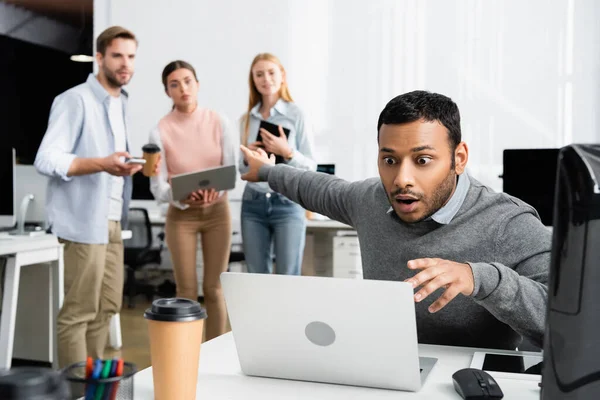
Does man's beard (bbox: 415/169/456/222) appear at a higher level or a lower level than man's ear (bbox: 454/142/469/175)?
lower

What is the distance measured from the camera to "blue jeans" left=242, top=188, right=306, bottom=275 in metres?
3.27

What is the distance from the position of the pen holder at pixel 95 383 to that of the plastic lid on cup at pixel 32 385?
0.11m

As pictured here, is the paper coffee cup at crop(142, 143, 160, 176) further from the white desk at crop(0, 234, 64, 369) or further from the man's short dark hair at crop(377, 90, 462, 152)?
the man's short dark hair at crop(377, 90, 462, 152)

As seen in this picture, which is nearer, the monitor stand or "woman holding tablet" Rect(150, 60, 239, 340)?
"woman holding tablet" Rect(150, 60, 239, 340)

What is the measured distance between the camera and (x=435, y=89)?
5.82 m

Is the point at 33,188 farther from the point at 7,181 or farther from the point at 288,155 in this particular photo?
the point at 288,155

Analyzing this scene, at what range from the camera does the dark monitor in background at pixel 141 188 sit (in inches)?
246

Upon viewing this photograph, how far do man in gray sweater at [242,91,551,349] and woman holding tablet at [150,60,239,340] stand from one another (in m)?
1.69

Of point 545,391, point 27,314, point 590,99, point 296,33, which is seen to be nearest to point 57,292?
point 27,314

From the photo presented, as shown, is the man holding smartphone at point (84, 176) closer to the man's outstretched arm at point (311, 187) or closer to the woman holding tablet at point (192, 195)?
the woman holding tablet at point (192, 195)

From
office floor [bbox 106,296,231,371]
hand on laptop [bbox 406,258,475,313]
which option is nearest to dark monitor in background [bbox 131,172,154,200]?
office floor [bbox 106,296,231,371]

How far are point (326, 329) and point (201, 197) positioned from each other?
219cm

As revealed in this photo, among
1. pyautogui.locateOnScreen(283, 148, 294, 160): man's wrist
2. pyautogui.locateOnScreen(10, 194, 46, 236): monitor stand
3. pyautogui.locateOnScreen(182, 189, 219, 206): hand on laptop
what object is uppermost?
pyautogui.locateOnScreen(283, 148, 294, 160): man's wrist

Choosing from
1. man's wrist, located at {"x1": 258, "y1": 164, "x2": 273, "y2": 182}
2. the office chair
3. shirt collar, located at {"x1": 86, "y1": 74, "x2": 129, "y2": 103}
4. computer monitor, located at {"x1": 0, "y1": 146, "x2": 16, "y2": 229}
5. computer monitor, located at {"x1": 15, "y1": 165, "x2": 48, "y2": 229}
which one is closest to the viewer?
man's wrist, located at {"x1": 258, "y1": 164, "x2": 273, "y2": 182}
